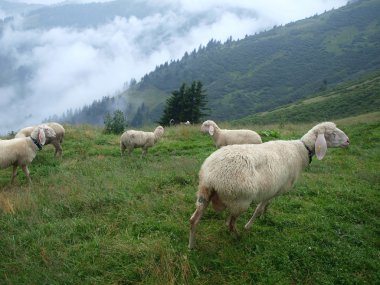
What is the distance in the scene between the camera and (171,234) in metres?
6.12

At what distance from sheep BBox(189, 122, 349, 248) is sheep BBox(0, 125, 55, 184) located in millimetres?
6911

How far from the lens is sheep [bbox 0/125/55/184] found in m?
10.2

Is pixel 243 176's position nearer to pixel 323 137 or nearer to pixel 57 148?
pixel 323 137

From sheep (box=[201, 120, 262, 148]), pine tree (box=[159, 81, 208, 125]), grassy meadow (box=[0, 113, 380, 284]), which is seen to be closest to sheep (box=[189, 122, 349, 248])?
grassy meadow (box=[0, 113, 380, 284])

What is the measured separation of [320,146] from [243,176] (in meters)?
2.44

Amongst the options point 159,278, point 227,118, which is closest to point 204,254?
point 159,278

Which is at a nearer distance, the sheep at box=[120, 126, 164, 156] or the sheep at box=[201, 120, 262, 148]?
the sheep at box=[201, 120, 262, 148]

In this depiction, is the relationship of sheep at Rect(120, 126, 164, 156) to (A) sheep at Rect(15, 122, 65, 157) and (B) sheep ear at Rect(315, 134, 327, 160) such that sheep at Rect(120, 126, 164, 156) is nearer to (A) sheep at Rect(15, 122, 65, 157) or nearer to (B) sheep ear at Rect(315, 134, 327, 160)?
(A) sheep at Rect(15, 122, 65, 157)

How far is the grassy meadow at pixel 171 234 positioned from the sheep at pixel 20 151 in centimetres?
75

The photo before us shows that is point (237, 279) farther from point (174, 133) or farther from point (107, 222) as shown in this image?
point (174, 133)

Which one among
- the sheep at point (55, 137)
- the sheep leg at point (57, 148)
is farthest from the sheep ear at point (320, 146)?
the sheep leg at point (57, 148)

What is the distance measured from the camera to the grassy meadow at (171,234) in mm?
5246

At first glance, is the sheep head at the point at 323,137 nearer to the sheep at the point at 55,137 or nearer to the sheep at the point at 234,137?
the sheep at the point at 234,137

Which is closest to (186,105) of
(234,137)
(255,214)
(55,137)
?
(234,137)
